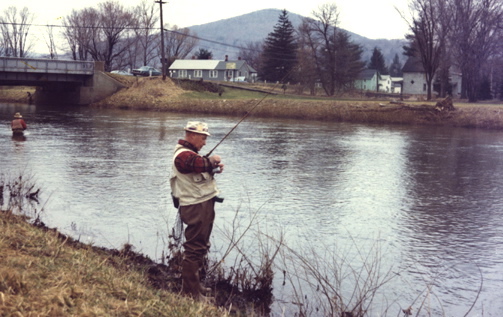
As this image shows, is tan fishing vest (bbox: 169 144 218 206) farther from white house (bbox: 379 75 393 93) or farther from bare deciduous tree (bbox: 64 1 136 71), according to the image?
white house (bbox: 379 75 393 93)

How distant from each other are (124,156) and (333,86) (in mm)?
47765

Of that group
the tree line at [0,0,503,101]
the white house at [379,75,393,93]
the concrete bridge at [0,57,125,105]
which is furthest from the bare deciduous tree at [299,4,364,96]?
the white house at [379,75,393,93]

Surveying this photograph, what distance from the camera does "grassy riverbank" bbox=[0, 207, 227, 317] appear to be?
178 inches

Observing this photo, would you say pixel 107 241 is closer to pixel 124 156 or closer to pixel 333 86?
pixel 124 156

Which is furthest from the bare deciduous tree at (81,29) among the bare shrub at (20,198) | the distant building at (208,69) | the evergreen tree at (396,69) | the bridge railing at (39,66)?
the evergreen tree at (396,69)

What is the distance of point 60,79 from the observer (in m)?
52.8

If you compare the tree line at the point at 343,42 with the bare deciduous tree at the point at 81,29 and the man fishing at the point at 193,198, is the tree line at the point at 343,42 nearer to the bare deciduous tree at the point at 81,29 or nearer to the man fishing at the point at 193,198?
the bare deciduous tree at the point at 81,29

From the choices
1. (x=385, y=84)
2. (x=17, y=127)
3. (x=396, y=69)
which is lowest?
(x=17, y=127)

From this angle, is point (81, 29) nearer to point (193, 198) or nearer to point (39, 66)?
point (39, 66)

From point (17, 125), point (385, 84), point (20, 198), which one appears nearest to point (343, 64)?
point (17, 125)

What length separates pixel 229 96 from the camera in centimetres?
5525

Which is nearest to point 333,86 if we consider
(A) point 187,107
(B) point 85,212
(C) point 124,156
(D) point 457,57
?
(D) point 457,57

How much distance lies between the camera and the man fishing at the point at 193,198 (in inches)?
247

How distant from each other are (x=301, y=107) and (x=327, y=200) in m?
30.2
